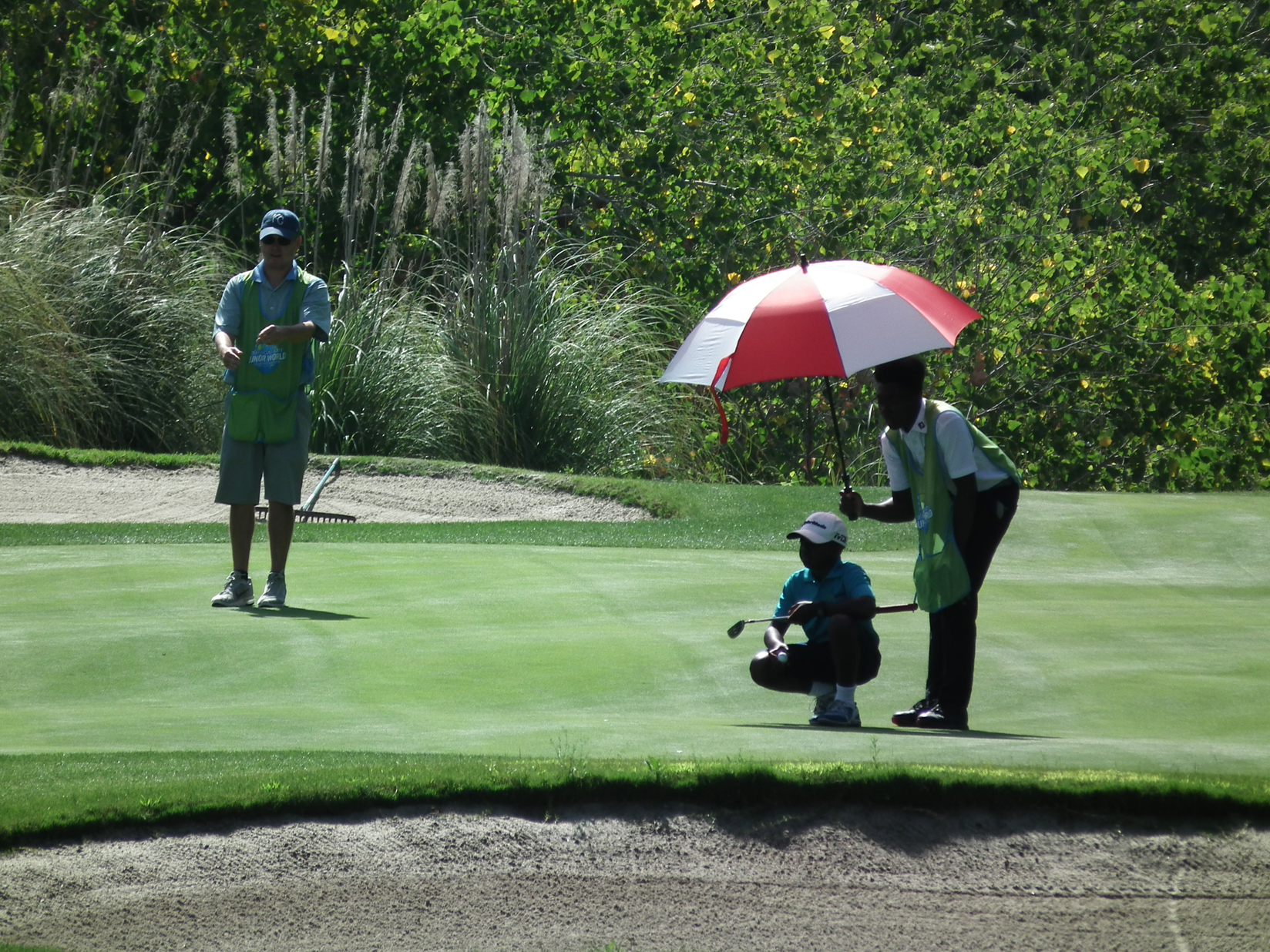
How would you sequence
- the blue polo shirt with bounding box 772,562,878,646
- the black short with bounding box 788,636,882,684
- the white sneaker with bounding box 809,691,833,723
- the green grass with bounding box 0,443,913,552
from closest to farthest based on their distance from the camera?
the white sneaker with bounding box 809,691,833,723
the black short with bounding box 788,636,882,684
the blue polo shirt with bounding box 772,562,878,646
the green grass with bounding box 0,443,913,552

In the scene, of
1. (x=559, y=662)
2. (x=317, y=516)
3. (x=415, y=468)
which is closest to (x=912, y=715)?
(x=559, y=662)

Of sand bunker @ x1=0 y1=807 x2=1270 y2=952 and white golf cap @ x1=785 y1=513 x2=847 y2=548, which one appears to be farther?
white golf cap @ x1=785 y1=513 x2=847 y2=548

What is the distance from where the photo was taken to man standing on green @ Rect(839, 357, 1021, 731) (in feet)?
20.5

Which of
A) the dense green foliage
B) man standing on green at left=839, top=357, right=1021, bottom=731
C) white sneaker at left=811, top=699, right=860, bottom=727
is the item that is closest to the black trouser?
man standing on green at left=839, top=357, right=1021, bottom=731

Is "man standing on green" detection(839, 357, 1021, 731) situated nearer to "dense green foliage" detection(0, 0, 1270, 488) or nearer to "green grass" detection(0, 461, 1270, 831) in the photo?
"green grass" detection(0, 461, 1270, 831)

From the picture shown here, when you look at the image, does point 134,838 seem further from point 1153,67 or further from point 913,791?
point 1153,67

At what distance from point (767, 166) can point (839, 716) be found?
58.1ft

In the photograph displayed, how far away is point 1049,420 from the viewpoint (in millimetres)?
24219

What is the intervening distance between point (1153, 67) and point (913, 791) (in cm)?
2416

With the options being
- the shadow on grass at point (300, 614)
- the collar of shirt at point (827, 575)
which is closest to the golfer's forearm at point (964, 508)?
the collar of shirt at point (827, 575)

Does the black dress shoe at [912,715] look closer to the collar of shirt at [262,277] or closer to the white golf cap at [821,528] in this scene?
the white golf cap at [821,528]

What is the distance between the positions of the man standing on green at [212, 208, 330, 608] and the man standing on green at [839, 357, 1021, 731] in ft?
11.1

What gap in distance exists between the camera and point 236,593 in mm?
8469

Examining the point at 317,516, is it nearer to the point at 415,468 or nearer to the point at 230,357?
the point at 415,468
